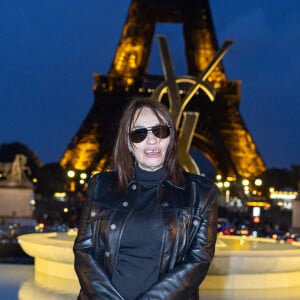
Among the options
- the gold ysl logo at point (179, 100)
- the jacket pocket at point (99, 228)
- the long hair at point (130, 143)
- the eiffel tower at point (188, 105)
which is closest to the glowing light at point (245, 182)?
the eiffel tower at point (188, 105)

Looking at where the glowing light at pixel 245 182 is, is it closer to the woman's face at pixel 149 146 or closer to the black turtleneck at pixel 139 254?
the woman's face at pixel 149 146

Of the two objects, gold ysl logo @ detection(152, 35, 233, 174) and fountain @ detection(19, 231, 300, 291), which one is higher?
gold ysl logo @ detection(152, 35, 233, 174)

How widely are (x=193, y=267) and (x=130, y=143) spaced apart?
651 mm

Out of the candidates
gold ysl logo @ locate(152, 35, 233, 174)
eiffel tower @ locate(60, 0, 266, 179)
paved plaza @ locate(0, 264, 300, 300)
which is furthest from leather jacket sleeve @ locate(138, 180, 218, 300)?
eiffel tower @ locate(60, 0, 266, 179)

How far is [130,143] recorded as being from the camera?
327 cm

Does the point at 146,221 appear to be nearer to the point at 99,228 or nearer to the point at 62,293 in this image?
the point at 99,228

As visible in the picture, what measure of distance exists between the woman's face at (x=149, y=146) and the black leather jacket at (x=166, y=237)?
10 centimetres

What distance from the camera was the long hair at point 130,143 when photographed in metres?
3.21

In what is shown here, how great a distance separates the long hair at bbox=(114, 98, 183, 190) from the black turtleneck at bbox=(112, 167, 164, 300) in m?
0.21

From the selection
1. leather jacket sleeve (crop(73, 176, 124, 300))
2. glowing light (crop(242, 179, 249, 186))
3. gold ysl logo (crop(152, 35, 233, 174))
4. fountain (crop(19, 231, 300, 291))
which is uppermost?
gold ysl logo (crop(152, 35, 233, 174))

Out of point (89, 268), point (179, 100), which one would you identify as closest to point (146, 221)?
point (89, 268)

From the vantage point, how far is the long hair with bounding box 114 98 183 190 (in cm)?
321

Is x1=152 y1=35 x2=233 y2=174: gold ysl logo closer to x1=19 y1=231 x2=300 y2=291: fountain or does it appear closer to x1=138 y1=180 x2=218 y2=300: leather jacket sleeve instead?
x1=19 y1=231 x2=300 y2=291: fountain

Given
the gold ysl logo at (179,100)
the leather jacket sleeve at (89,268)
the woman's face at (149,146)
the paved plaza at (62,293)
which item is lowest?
the paved plaza at (62,293)
